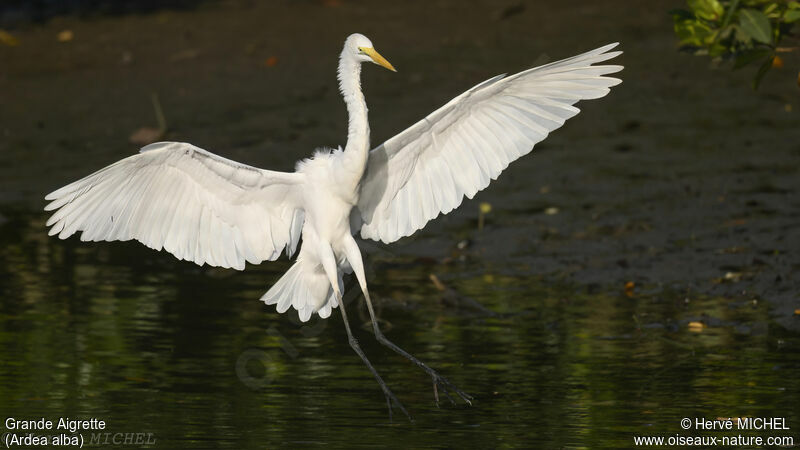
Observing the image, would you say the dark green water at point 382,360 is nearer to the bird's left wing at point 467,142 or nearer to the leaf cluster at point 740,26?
the bird's left wing at point 467,142

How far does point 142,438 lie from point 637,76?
8.21m

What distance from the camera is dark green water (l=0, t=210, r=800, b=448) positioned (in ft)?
18.1

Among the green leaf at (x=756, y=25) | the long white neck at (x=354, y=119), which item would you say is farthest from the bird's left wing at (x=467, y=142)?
the green leaf at (x=756, y=25)

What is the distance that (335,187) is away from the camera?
6.45m

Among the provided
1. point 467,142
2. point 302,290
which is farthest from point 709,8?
point 302,290

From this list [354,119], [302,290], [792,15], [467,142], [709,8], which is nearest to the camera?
[792,15]

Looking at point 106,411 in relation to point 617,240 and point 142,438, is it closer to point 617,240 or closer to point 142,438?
point 142,438

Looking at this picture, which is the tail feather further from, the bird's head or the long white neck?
the bird's head

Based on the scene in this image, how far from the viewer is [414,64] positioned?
519 inches

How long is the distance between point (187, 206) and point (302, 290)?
792 mm

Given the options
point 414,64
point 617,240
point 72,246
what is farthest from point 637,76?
point 72,246

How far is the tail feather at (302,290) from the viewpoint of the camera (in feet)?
22.0

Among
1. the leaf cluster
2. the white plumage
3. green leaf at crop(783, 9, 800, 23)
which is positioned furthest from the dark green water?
green leaf at crop(783, 9, 800, 23)

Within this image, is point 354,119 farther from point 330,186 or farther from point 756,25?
point 756,25
